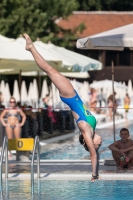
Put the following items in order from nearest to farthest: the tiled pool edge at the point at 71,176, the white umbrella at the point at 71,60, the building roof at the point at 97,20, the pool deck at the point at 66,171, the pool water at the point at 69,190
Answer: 1. the pool water at the point at 69,190
2. the tiled pool edge at the point at 71,176
3. the pool deck at the point at 66,171
4. the white umbrella at the point at 71,60
5. the building roof at the point at 97,20

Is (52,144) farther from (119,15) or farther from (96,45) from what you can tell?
(119,15)

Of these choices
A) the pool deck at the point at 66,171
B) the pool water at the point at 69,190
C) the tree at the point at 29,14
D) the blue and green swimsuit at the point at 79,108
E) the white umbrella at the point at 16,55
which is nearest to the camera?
the blue and green swimsuit at the point at 79,108

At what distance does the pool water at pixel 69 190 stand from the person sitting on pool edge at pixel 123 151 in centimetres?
172

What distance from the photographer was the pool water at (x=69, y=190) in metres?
12.5

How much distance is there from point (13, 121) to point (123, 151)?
4.71 metres

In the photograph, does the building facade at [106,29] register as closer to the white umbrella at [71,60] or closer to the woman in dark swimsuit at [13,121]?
the white umbrella at [71,60]

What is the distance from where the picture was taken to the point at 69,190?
13.3 m

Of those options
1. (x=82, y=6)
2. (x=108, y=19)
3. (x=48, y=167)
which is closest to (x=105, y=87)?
(x=108, y=19)

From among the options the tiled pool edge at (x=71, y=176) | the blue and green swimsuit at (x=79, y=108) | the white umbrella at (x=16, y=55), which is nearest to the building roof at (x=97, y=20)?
the white umbrella at (x=16, y=55)

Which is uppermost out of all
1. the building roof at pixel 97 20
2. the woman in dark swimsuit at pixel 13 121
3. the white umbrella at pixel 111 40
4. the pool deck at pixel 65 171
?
the building roof at pixel 97 20

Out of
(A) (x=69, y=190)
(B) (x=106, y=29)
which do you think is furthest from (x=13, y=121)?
(B) (x=106, y=29)

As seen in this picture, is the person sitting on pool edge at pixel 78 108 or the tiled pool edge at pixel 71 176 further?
the tiled pool edge at pixel 71 176

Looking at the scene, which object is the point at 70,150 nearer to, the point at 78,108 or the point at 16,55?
the point at 16,55

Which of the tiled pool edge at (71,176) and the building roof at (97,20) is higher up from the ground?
the building roof at (97,20)
